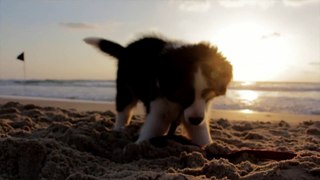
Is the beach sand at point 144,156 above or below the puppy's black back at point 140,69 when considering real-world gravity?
below

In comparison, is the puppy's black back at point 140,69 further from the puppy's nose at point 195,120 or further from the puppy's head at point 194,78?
the puppy's nose at point 195,120

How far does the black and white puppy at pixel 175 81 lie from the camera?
147 inches

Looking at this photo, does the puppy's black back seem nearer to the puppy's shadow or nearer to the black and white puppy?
the black and white puppy

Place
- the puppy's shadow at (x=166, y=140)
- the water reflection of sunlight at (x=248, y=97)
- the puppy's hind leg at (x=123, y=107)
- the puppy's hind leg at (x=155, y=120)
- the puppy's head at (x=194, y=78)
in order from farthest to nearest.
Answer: the water reflection of sunlight at (x=248, y=97), the puppy's hind leg at (x=123, y=107), the puppy's hind leg at (x=155, y=120), the puppy's shadow at (x=166, y=140), the puppy's head at (x=194, y=78)

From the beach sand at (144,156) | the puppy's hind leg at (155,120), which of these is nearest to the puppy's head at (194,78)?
the puppy's hind leg at (155,120)

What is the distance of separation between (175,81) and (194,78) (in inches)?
6.9

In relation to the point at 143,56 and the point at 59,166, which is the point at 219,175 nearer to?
the point at 59,166

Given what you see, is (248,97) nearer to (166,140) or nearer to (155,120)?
(155,120)

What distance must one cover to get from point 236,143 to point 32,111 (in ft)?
11.1

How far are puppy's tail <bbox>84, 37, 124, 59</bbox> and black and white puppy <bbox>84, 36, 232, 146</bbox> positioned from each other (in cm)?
41

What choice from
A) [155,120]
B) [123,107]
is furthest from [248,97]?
[155,120]

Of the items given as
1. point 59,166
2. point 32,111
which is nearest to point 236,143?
point 59,166

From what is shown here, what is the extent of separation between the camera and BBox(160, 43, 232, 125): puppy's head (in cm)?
372

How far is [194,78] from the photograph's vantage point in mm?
3719
